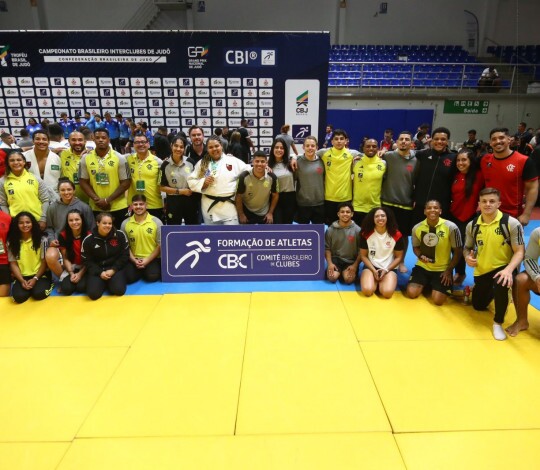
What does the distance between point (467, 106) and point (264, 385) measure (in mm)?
15911

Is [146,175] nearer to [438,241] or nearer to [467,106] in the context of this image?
[438,241]

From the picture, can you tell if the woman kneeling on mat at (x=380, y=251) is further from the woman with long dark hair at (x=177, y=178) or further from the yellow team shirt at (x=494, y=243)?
the woman with long dark hair at (x=177, y=178)

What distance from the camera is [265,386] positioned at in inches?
130

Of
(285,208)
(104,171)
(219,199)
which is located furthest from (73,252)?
(285,208)

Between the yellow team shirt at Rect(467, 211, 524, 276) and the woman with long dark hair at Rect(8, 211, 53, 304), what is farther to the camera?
the woman with long dark hair at Rect(8, 211, 53, 304)

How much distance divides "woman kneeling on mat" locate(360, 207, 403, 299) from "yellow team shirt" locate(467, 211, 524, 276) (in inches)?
38.2

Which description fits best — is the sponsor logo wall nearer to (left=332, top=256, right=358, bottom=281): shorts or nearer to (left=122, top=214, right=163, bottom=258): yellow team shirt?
(left=332, top=256, right=358, bottom=281): shorts

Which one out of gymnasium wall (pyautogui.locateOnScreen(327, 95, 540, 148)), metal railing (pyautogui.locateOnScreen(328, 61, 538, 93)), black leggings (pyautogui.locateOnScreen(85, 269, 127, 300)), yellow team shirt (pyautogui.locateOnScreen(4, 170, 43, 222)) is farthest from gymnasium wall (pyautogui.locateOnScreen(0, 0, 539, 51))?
black leggings (pyautogui.locateOnScreen(85, 269, 127, 300))

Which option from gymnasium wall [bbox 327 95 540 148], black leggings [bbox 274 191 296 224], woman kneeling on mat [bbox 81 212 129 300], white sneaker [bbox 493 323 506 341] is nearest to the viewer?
white sneaker [bbox 493 323 506 341]

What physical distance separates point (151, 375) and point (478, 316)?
360 cm

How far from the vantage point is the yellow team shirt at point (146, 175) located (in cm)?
547

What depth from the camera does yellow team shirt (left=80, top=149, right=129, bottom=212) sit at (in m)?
5.36

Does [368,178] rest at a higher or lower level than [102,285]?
higher

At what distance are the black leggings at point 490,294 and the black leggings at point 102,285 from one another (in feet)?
14.2
